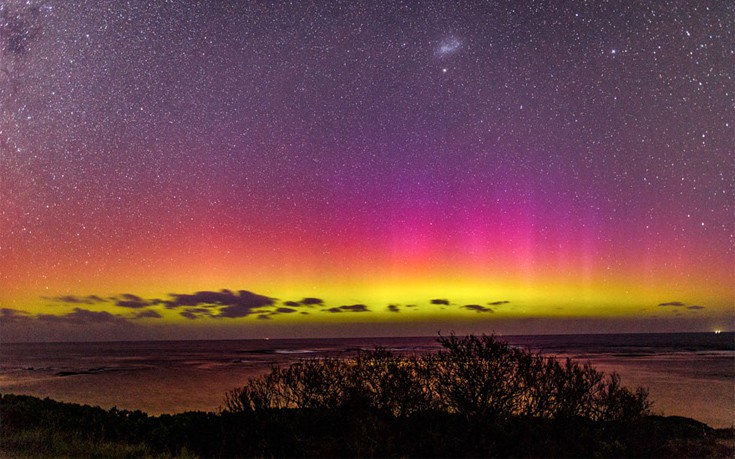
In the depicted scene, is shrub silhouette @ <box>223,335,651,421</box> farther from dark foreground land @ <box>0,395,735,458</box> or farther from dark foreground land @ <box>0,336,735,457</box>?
dark foreground land @ <box>0,395,735,458</box>

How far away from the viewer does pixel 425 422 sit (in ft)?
35.3

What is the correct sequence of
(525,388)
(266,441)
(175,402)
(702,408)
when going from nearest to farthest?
1. (266,441)
2. (525,388)
3. (702,408)
4. (175,402)

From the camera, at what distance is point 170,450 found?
10.8 m

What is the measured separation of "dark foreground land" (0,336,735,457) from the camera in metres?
9.68

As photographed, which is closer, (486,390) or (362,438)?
(362,438)

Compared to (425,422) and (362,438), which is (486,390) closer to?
(425,422)

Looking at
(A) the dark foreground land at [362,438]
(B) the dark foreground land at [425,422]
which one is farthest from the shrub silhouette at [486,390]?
(A) the dark foreground land at [362,438]

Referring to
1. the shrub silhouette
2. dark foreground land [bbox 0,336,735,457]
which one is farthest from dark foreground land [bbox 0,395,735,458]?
the shrub silhouette

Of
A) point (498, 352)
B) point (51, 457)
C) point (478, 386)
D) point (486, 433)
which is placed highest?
point (498, 352)

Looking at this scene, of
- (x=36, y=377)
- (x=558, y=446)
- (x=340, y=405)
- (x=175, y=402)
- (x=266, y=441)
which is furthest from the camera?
(x=36, y=377)

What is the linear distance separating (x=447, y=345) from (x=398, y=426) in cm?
196

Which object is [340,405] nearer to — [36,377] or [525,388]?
[525,388]

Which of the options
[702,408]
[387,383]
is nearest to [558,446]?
[387,383]

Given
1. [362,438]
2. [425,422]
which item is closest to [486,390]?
[425,422]
